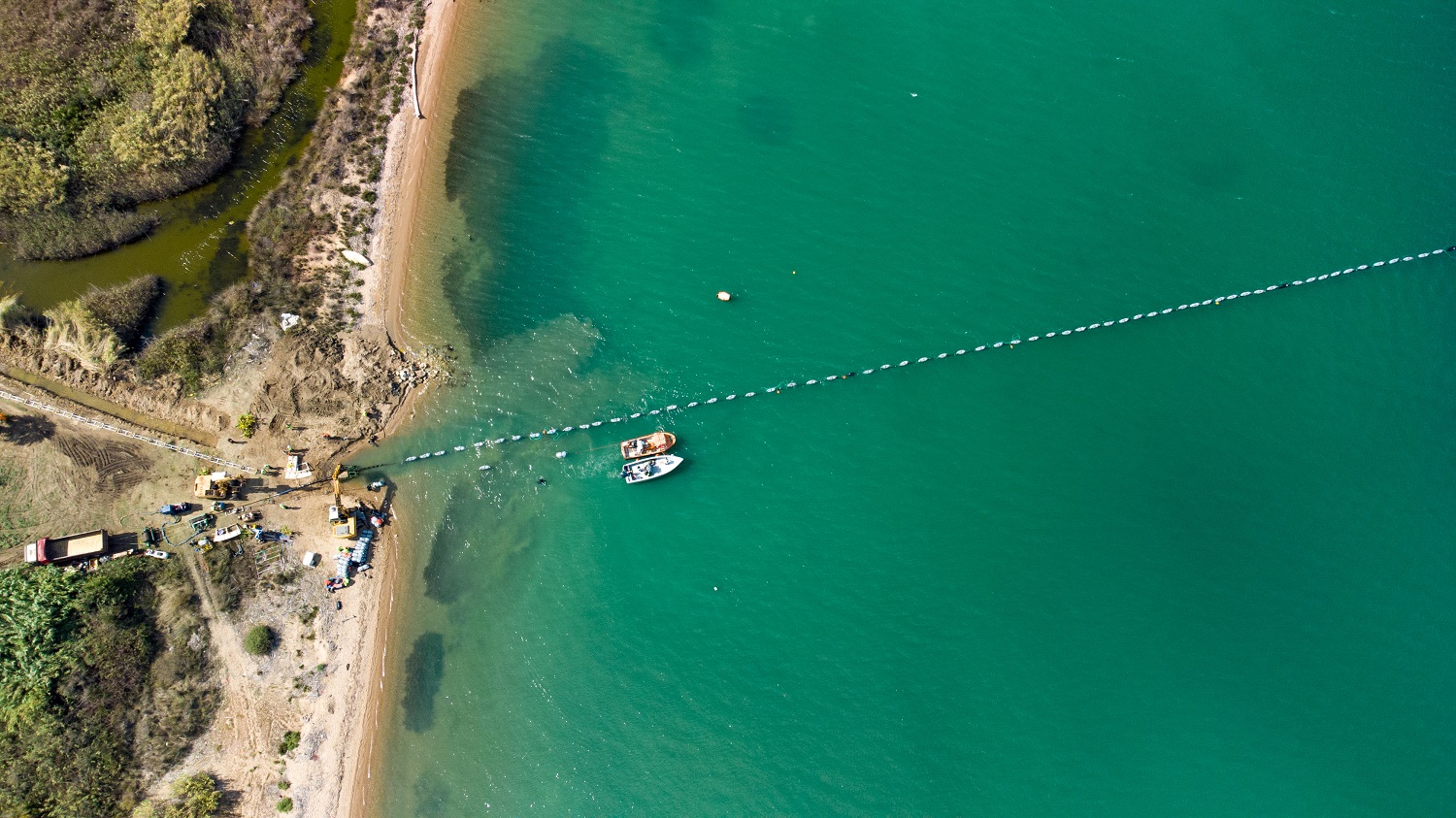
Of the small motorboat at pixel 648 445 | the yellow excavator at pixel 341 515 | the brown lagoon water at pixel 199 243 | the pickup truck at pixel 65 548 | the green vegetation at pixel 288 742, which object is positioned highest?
the brown lagoon water at pixel 199 243

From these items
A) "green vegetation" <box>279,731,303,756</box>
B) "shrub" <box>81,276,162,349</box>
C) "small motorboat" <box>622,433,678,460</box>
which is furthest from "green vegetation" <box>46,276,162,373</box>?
"small motorboat" <box>622,433,678,460</box>

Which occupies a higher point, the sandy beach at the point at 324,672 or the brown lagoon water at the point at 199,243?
the brown lagoon water at the point at 199,243

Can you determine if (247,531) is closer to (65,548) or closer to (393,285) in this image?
(65,548)

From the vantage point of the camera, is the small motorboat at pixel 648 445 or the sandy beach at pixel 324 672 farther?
the small motorboat at pixel 648 445

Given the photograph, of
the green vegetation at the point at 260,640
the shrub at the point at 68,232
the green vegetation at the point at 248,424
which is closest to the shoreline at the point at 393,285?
the green vegetation at the point at 260,640

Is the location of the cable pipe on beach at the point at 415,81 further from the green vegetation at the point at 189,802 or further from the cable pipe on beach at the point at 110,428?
the green vegetation at the point at 189,802

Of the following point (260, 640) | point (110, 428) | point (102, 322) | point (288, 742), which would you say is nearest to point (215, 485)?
point (110, 428)

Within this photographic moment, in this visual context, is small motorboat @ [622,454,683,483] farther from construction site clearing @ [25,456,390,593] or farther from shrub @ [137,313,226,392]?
shrub @ [137,313,226,392]
